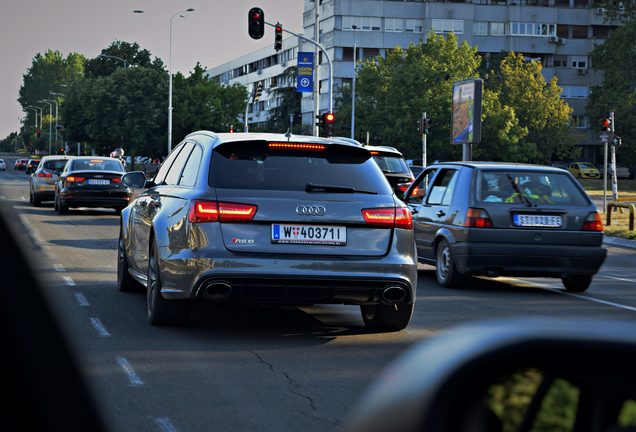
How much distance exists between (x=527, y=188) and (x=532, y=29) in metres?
106

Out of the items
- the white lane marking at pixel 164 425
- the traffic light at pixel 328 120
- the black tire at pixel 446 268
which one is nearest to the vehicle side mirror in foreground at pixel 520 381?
the white lane marking at pixel 164 425

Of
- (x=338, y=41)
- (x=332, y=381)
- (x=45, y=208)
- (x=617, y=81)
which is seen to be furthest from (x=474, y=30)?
(x=332, y=381)

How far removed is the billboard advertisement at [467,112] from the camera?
122ft

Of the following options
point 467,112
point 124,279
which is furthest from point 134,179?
point 467,112

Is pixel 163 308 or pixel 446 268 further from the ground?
pixel 163 308

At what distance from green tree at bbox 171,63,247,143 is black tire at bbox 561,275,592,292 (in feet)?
239

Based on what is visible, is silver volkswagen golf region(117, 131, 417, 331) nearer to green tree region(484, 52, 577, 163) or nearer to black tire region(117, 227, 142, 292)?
black tire region(117, 227, 142, 292)

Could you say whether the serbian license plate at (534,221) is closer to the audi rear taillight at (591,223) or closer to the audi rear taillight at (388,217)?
the audi rear taillight at (591,223)

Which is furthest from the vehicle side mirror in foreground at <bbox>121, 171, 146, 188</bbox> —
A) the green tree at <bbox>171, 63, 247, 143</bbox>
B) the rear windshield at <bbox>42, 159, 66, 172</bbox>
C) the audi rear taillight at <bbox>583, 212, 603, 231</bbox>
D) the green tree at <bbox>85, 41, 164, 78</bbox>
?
the green tree at <bbox>85, 41, 164, 78</bbox>

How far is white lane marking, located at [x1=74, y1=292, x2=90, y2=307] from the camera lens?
10656 millimetres

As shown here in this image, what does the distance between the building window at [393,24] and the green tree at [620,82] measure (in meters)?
28.8

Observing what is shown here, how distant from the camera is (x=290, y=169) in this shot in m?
8.81

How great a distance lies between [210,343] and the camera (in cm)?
840

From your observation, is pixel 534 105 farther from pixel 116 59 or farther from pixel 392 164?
pixel 392 164
